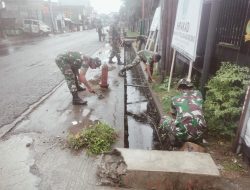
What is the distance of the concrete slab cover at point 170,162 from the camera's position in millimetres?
3260

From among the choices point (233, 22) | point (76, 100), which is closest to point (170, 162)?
point (233, 22)

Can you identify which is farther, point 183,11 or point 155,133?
point 183,11

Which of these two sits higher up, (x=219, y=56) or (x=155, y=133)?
(x=219, y=56)

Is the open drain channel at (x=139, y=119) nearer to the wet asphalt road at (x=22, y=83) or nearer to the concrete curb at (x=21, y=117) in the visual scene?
the concrete curb at (x=21, y=117)

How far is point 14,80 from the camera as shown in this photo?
8906mm

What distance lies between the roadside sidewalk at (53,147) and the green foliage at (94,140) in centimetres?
14

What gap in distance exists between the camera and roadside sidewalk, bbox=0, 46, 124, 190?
3543mm

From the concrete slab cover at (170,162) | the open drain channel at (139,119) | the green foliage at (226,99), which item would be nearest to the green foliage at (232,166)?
the concrete slab cover at (170,162)

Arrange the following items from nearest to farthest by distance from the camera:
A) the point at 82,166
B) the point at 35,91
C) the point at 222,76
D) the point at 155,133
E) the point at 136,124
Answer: the point at 82,166 < the point at 222,76 < the point at 155,133 < the point at 136,124 < the point at 35,91

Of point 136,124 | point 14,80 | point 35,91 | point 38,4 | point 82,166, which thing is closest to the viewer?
point 82,166

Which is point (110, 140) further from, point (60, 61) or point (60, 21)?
point (60, 21)

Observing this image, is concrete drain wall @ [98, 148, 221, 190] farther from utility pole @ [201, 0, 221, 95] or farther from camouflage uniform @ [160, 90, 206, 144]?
utility pole @ [201, 0, 221, 95]

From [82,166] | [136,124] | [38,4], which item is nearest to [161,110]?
[136,124]

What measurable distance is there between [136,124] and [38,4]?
4482 cm
